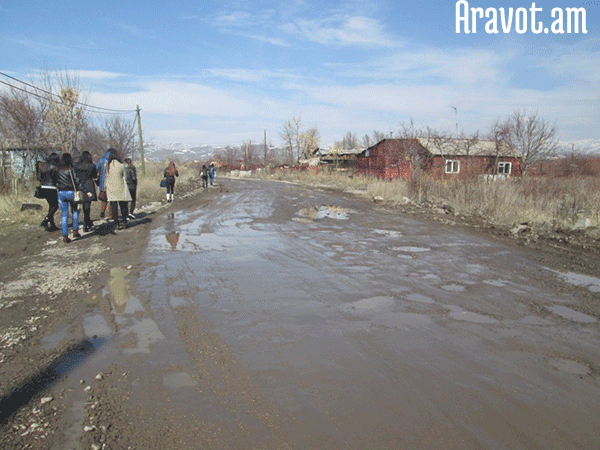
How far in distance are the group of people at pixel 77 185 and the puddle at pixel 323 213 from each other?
506cm

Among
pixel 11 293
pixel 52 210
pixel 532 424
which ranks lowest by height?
pixel 532 424

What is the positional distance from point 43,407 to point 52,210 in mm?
8167

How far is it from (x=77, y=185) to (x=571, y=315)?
29.8ft

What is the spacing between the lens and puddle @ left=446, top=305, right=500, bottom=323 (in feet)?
14.5

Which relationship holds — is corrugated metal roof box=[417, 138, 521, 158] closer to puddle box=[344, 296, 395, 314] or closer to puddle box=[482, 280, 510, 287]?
puddle box=[482, 280, 510, 287]

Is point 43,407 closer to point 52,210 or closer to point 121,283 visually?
point 121,283

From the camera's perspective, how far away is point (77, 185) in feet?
28.8

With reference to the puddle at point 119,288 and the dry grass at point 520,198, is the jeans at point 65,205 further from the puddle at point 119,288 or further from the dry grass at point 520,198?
the dry grass at point 520,198

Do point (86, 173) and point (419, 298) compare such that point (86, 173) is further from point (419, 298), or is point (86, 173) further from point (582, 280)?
point (582, 280)

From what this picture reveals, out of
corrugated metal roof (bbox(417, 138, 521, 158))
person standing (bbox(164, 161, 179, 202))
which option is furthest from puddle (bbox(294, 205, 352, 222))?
corrugated metal roof (bbox(417, 138, 521, 158))

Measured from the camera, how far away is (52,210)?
9.68 meters

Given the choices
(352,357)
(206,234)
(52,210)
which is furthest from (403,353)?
(52,210)

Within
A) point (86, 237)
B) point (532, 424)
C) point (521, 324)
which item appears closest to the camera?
point (532, 424)

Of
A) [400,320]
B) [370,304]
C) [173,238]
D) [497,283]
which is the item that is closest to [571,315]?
[497,283]
